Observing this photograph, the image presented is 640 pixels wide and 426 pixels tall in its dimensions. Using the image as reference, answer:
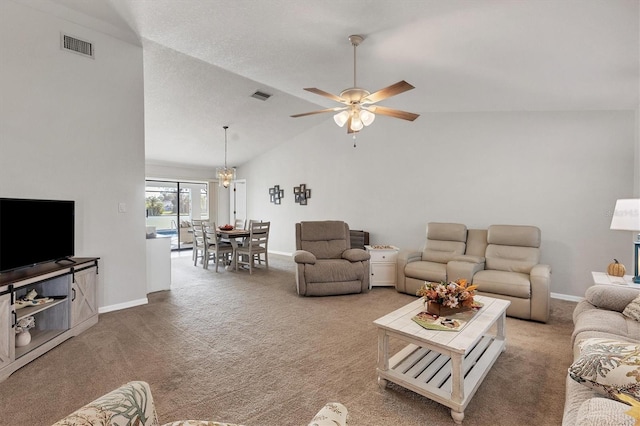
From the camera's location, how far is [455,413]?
1.84m

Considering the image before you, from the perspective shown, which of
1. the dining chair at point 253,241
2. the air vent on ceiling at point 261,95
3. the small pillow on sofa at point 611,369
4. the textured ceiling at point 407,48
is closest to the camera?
the small pillow on sofa at point 611,369

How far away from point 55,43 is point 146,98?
1.95m

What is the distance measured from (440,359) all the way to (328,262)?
2.38 m

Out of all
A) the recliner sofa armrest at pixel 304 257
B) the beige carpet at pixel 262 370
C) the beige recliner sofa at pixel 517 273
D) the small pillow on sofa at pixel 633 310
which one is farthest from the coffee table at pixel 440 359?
the recliner sofa armrest at pixel 304 257

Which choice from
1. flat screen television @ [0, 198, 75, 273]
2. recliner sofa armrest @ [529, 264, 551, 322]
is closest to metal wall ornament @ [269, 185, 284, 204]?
flat screen television @ [0, 198, 75, 273]

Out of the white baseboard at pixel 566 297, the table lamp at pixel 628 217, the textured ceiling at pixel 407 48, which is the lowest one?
the white baseboard at pixel 566 297

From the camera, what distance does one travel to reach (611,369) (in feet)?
3.98

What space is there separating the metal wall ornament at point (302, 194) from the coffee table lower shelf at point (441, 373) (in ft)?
17.4

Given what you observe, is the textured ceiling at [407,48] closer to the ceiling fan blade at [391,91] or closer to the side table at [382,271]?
the ceiling fan blade at [391,91]

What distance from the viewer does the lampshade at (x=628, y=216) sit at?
2.65 metres

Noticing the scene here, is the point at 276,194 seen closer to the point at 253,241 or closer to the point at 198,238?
the point at 198,238

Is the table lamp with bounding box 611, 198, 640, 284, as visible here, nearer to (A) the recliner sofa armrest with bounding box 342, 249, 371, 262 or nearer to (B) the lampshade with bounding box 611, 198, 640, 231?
(B) the lampshade with bounding box 611, 198, 640, 231

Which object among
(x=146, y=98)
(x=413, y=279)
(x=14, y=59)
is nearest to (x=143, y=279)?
(x=14, y=59)

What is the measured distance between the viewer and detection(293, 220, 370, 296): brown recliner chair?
14.4ft
